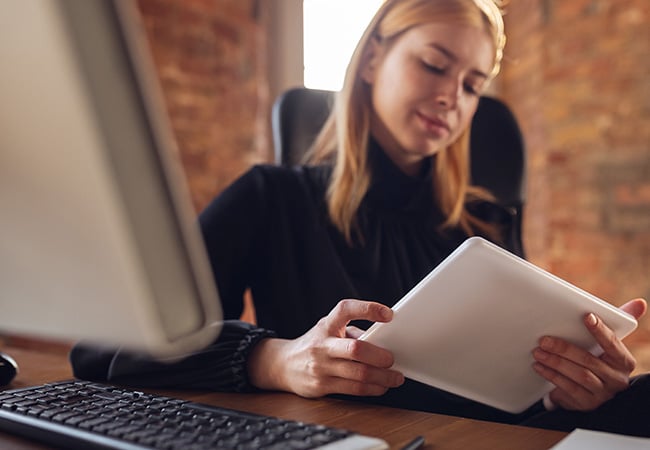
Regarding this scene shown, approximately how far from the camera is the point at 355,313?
25.6 inches

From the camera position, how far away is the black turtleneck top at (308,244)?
111cm

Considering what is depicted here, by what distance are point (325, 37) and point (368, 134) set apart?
3.58 feet

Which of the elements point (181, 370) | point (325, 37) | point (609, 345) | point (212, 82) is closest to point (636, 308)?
point (609, 345)

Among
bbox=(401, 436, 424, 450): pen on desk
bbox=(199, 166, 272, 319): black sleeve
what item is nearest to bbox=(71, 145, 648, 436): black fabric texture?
bbox=(199, 166, 272, 319): black sleeve

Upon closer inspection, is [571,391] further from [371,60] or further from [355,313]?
[371,60]

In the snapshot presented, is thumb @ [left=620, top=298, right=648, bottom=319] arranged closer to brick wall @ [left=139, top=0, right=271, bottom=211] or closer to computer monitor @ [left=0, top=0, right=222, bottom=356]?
computer monitor @ [left=0, top=0, right=222, bottom=356]

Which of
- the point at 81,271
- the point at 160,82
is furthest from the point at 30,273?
the point at 160,82

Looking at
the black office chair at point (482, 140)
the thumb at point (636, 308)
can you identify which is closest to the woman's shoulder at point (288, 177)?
the black office chair at point (482, 140)

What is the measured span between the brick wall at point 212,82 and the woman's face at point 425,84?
861 mm

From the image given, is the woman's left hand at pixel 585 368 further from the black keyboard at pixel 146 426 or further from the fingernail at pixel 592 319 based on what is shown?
the black keyboard at pixel 146 426

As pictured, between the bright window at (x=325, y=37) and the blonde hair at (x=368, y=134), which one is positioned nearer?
the blonde hair at (x=368, y=134)

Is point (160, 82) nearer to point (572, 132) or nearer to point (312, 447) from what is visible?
point (572, 132)

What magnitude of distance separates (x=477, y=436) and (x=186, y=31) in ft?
5.73

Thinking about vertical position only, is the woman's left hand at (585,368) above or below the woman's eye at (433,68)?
below
